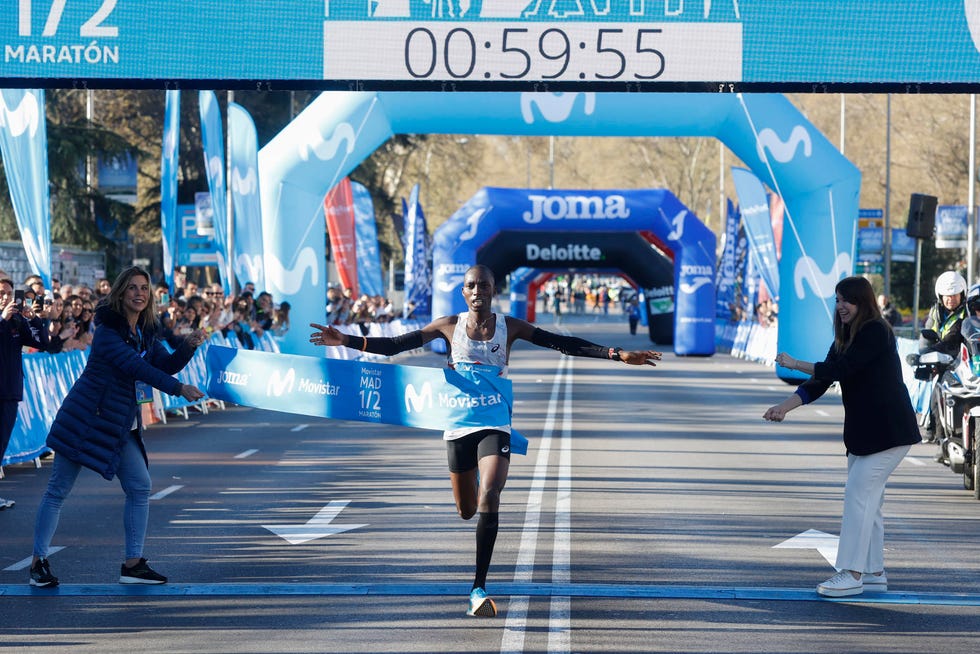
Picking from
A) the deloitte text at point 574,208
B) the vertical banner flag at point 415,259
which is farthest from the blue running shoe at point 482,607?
the vertical banner flag at point 415,259

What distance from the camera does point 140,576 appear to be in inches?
345

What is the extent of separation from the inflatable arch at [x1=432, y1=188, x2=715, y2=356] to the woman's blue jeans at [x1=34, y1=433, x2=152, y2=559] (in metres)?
28.8

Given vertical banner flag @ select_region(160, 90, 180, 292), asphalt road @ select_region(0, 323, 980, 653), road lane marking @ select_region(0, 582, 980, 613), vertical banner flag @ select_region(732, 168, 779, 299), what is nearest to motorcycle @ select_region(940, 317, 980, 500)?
asphalt road @ select_region(0, 323, 980, 653)

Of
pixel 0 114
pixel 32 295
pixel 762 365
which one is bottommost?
pixel 762 365

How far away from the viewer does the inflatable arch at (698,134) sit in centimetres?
2494

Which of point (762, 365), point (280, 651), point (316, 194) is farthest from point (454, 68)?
point (762, 365)

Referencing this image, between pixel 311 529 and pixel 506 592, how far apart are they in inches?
109

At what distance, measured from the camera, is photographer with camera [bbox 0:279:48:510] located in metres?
11.9

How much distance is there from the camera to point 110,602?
8.27 metres

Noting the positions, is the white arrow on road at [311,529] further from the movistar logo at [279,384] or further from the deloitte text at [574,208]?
the deloitte text at [574,208]

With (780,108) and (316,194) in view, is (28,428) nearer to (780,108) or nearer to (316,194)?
(316,194)

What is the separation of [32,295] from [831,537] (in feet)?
32.0

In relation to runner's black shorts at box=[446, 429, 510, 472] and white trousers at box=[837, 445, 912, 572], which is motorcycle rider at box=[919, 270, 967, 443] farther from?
runner's black shorts at box=[446, 429, 510, 472]

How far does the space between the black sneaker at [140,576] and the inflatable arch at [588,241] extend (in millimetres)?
28906
